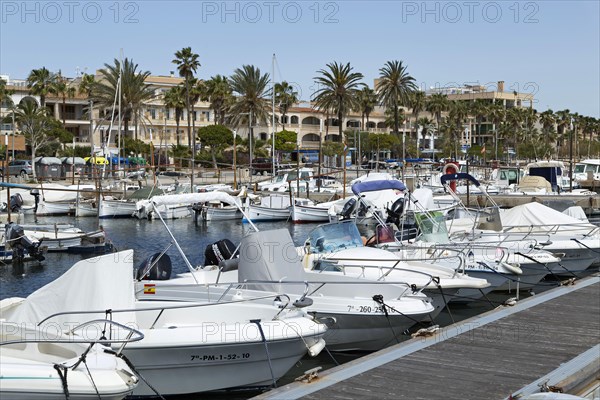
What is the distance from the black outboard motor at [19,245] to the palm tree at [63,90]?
65.0 meters

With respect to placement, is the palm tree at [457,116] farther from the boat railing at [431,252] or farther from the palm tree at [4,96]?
the boat railing at [431,252]

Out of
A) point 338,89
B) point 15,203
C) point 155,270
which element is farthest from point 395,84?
point 155,270

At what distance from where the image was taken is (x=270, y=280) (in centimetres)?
1580

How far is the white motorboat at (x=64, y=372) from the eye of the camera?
32.6 feet

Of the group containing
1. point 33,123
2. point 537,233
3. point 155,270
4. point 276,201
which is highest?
point 33,123

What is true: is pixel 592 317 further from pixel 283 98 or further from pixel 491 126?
pixel 491 126

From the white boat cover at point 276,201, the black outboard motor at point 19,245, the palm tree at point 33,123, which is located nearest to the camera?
the black outboard motor at point 19,245

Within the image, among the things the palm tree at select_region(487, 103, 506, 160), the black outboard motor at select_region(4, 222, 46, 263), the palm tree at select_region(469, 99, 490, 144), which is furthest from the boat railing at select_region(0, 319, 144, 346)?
the palm tree at select_region(469, 99, 490, 144)

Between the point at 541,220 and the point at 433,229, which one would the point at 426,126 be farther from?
the point at 433,229

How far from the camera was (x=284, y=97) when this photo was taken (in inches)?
4048

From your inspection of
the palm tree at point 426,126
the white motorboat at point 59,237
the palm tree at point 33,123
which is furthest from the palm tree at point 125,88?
the palm tree at point 426,126

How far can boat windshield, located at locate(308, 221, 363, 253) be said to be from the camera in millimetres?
20203

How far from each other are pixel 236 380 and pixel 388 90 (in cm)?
8322

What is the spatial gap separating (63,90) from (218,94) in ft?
57.0
